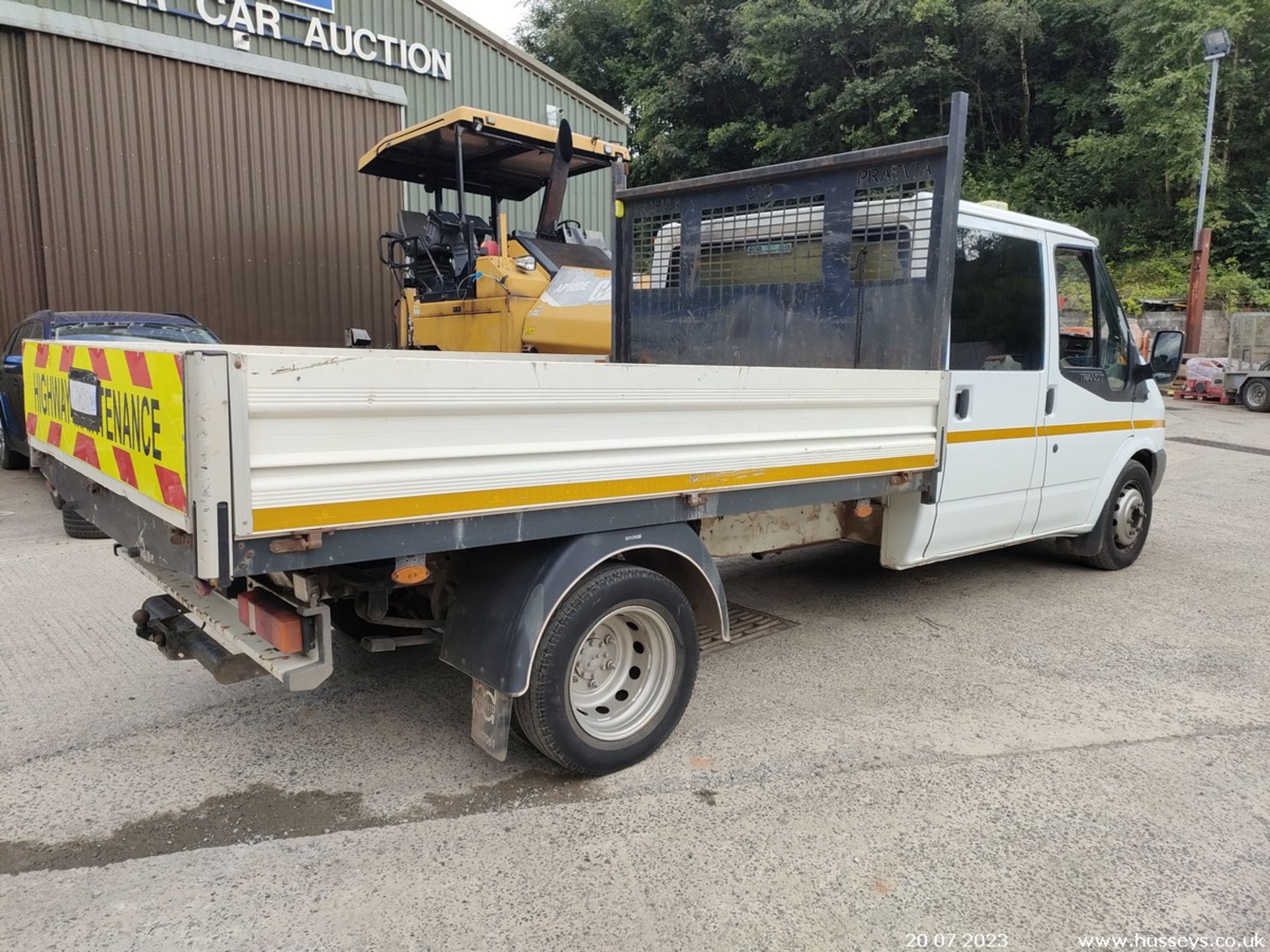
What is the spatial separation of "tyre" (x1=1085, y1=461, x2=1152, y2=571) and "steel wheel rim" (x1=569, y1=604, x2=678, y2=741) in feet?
13.1

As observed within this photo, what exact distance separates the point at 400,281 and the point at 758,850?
7837 mm

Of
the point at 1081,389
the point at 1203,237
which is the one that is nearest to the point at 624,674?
the point at 1081,389

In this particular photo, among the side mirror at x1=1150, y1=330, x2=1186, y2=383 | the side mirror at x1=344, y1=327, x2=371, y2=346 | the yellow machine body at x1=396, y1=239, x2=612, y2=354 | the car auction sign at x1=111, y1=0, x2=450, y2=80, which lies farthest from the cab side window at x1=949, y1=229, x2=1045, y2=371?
the car auction sign at x1=111, y1=0, x2=450, y2=80

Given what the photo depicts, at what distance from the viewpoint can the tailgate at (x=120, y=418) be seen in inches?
92.4

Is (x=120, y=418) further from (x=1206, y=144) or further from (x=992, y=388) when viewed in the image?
(x=1206, y=144)

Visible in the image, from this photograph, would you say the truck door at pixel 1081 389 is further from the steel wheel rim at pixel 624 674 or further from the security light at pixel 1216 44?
the security light at pixel 1216 44

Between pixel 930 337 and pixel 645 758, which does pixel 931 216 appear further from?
pixel 645 758

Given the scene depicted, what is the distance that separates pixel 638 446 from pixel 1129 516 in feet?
15.5

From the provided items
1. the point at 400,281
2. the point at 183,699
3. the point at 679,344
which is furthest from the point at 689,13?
the point at 183,699

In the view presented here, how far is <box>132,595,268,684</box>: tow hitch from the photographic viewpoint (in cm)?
311

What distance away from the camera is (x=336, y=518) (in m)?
2.47

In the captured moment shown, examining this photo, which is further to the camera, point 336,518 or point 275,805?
point 275,805

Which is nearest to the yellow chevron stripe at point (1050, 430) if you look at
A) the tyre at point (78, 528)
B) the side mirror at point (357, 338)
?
the side mirror at point (357, 338)

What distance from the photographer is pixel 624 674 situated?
3494mm
